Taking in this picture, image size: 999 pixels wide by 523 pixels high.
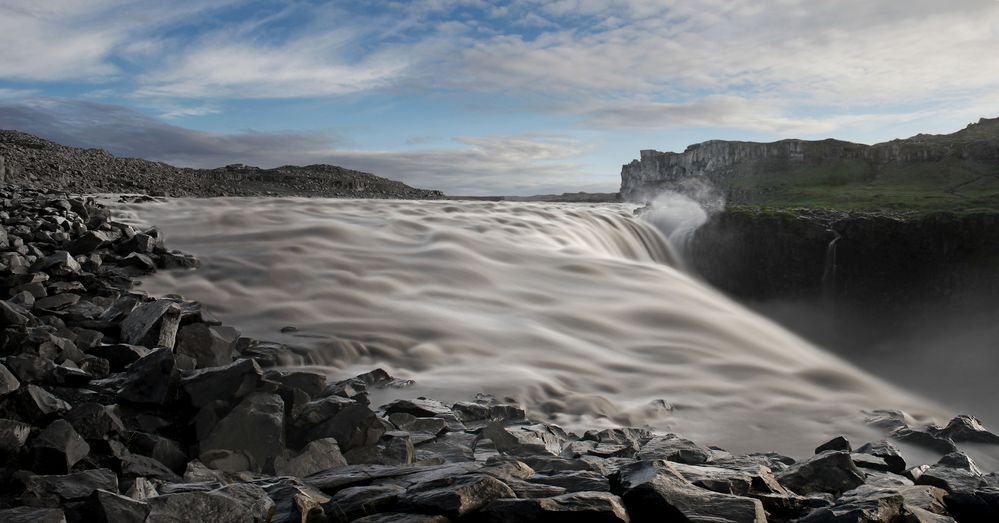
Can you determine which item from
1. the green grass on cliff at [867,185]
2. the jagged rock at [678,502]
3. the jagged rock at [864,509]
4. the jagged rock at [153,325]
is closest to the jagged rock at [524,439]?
the jagged rock at [678,502]

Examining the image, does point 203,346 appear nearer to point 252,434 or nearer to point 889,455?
point 252,434

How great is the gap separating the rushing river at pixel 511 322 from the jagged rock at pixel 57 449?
387 centimetres

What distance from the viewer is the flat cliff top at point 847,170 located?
8088cm

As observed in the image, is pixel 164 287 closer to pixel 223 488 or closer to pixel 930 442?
pixel 223 488

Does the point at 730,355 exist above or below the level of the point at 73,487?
below

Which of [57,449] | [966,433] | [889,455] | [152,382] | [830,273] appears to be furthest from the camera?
[830,273]

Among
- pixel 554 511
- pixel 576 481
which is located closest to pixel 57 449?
pixel 554 511

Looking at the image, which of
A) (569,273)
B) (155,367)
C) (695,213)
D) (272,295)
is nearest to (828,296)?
(695,213)

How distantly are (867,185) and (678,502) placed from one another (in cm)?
10651

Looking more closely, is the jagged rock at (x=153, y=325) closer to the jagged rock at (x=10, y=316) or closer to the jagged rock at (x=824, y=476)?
the jagged rock at (x=10, y=316)

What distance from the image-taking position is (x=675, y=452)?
6.17m

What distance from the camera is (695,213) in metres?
34.2

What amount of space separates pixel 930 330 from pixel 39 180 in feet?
136

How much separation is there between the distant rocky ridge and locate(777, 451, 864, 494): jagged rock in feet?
78.7
